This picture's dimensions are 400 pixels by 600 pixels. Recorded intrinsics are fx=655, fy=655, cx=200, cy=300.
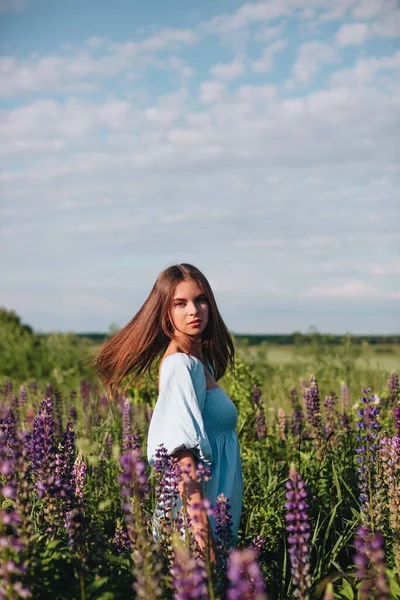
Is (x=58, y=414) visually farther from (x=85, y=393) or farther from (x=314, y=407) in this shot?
(x=314, y=407)

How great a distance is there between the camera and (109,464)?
5.61 metres

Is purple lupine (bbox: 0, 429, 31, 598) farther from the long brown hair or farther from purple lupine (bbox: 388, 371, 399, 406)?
purple lupine (bbox: 388, 371, 399, 406)

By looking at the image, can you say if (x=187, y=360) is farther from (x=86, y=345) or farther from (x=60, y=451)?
(x=86, y=345)

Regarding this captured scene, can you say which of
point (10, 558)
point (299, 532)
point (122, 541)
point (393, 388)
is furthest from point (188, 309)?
point (393, 388)

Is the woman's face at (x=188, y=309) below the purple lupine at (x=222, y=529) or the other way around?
the other way around

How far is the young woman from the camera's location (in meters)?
3.62

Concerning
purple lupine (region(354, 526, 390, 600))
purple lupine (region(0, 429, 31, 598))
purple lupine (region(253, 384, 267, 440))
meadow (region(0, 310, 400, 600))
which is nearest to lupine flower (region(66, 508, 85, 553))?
meadow (region(0, 310, 400, 600))

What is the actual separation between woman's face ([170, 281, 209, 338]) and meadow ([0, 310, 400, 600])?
2.66 feet

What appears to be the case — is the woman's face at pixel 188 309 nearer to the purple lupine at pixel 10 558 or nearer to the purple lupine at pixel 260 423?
the purple lupine at pixel 10 558

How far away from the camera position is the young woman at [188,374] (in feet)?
11.9

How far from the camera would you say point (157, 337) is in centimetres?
454

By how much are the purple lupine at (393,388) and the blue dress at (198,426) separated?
248cm

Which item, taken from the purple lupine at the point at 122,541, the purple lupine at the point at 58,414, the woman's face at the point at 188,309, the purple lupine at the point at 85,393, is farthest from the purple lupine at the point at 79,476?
the purple lupine at the point at 85,393

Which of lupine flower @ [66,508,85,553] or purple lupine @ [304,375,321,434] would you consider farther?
purple lupine @ [304,375,321,434]
